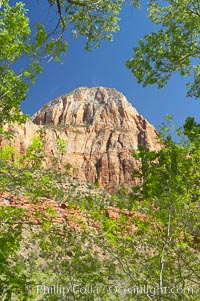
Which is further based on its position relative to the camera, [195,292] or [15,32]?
[195,292]

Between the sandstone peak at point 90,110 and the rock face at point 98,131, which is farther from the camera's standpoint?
the sandstone peak at point 90,110

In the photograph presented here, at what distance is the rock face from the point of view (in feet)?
404

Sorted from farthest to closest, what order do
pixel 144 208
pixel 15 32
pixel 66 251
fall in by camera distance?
pixel 66 251
pixel 144 208
pixel 15 32

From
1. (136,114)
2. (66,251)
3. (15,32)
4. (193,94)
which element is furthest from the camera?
(136,114)

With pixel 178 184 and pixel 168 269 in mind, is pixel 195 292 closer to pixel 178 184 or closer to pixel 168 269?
pixel 168 269

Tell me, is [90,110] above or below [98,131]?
above

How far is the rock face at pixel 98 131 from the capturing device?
12319cm

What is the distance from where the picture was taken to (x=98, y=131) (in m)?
144

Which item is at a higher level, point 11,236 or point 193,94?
point 193,94

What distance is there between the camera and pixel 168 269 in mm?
9047

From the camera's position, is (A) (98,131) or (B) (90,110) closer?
(A) (98,131)

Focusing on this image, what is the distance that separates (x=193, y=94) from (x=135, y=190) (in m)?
4.56

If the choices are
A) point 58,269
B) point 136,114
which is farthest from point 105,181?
point 58,269

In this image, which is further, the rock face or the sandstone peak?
the sandstone peak
